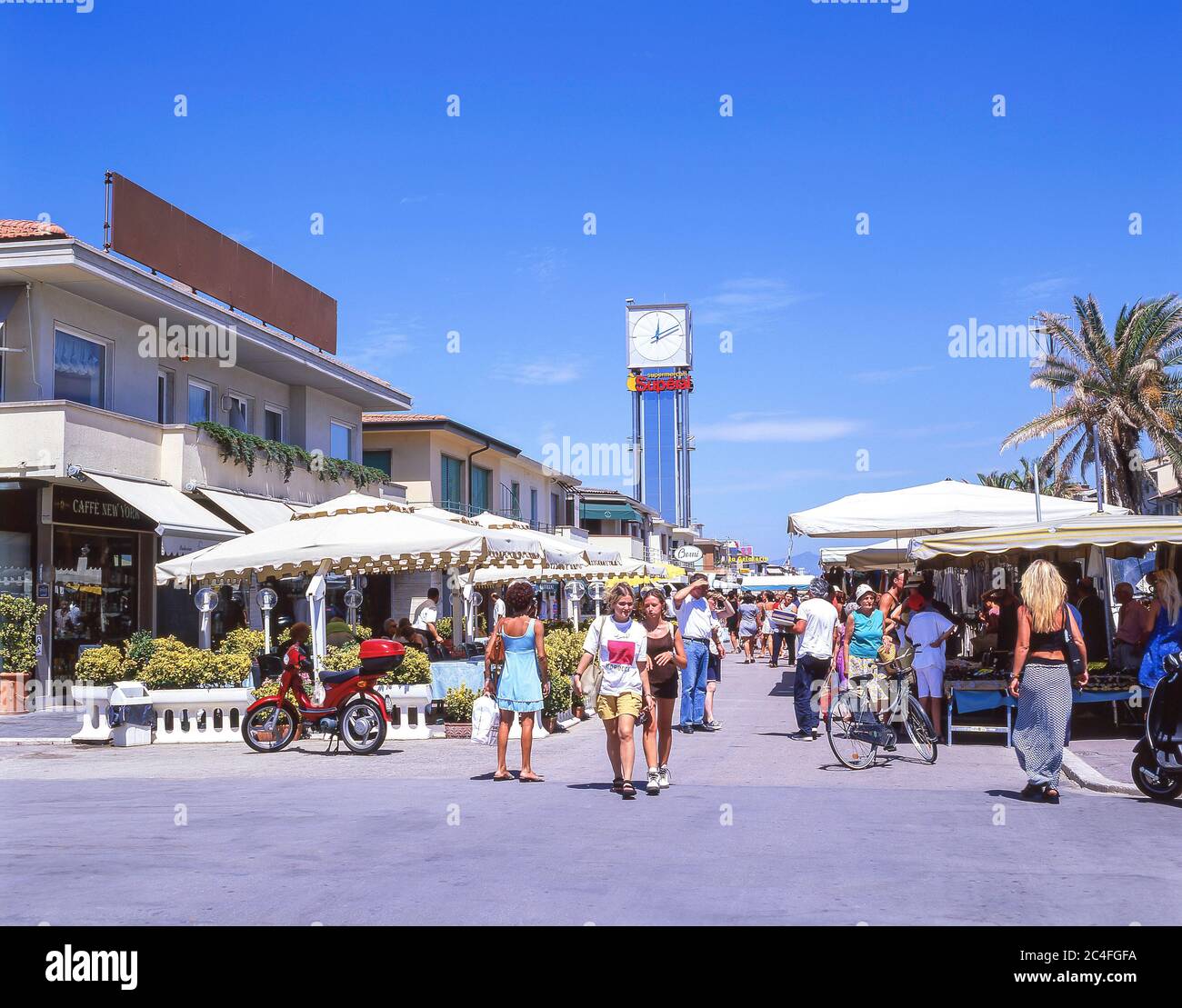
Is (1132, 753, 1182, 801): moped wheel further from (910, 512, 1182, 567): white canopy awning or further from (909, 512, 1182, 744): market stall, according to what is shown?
(910, 512, 1182, 567): white canopy awning

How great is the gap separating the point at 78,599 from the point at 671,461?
129443 mm

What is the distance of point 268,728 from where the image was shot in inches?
530

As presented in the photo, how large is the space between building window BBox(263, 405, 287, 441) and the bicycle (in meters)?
19.4

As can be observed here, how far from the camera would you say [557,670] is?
16.8m

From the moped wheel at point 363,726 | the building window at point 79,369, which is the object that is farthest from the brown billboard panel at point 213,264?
the moped wheel at point 363,726

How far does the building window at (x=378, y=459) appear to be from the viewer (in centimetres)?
3709

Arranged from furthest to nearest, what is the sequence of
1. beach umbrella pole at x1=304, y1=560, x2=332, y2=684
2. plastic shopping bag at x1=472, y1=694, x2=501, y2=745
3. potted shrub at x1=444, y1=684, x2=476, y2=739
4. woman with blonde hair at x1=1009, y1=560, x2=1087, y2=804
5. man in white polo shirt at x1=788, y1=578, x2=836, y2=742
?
beach umbrella pole at x1=304, y1=560, x2=332, y2=684, potted shrub at x1=444, y1=684, x2=476, y2=739, man in white polo shirt at x1=788, y1=578, x2=836, y2=742, plastic shopping bag at x1=472, y1=694, x2=501, y2=745, woman with blonde hair at x1=1009, y1=560, x2=1087, y2=804

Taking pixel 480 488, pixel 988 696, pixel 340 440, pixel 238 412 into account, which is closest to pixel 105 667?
pixel 988 696

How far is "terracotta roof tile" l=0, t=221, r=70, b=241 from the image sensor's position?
18858 mm

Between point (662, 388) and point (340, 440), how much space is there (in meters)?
104

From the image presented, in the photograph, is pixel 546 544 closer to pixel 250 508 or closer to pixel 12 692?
pixel 250 508

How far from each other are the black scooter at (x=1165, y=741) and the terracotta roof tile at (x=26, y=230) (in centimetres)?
1677

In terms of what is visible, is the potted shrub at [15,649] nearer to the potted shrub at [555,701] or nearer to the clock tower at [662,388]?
the potted shrub at [555,701]

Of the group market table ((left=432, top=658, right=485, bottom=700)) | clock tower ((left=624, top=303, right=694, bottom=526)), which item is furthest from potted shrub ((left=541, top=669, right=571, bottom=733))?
clock tower ((left=624, top=303, right=694, bottom=526))
